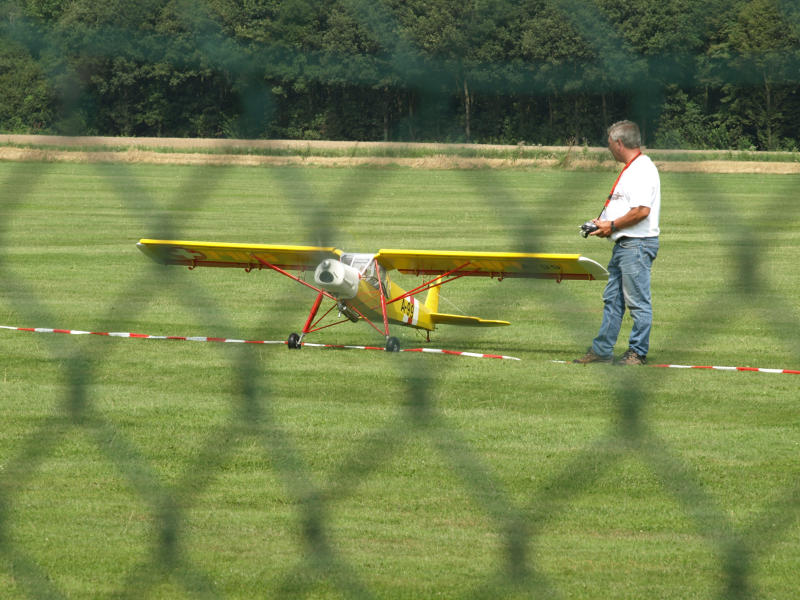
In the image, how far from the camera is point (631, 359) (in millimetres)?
7777

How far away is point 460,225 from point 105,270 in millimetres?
7208

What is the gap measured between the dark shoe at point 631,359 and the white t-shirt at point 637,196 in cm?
75

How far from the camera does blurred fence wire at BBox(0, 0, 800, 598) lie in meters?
3.45

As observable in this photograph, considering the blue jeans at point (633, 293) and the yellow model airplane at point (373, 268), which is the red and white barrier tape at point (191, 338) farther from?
the blue jeans at point (633, 293)

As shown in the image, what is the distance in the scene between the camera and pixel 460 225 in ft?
63.3

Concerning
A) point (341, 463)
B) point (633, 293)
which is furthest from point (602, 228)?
point (341, 463)

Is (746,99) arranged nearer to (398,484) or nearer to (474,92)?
(474,92)

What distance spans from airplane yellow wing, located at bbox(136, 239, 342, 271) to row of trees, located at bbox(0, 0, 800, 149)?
5.63 meters

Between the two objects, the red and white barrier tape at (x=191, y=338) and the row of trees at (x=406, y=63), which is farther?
the red and white barrier tape at (x=191, y=338)

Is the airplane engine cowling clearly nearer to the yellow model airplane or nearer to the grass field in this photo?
the yellow model airplane

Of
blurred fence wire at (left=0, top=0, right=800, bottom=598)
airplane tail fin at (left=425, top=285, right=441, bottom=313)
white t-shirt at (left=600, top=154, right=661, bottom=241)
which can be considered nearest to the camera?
blurred fence wire at (left=0, top=0, right=800, bottom=598)

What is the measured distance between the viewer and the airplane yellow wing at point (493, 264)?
28.0ft

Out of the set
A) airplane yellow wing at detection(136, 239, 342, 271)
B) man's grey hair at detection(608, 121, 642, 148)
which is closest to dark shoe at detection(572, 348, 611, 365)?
man's grey hair at detection(608, 121, 642, 148)

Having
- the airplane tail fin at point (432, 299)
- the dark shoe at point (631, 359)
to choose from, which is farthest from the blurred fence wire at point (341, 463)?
the airplane tail fin at point (432, 299)
